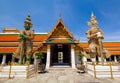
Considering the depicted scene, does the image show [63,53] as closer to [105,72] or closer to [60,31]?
[60,31]

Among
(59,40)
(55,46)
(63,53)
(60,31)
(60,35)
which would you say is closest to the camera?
(59,40)

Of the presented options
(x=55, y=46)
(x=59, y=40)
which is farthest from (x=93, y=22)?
(x=55, y=46)

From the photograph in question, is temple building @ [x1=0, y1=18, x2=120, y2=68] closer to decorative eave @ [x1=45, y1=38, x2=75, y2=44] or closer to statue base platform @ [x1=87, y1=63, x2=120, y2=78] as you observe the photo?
decorative eave @ [x1=45, y1=38, x2=75, y2=44]

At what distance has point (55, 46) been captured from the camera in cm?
1586

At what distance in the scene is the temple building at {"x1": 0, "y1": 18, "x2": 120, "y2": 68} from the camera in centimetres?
1197

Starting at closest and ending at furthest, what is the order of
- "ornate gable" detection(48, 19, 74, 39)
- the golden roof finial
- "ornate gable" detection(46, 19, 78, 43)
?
the golden roof finial < "ornate gable" detection(46, 19, 78, 43) < "ornate gable" detection(48, 19, 74, 39)

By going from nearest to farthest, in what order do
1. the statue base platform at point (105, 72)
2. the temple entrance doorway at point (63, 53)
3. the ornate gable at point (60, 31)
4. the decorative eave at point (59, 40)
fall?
the statue base platform at point (105, 72) → the decorative eave at point (59, 40) → the ornate gable at point (60, 31) → the temple entrance doorway at point (63, 53)

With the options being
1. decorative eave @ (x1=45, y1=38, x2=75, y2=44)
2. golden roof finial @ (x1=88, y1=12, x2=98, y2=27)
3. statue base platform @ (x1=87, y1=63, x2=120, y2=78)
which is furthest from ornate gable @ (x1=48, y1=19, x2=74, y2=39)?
statue base platform @ (x1=87, y1=63, x2=120, y2=78)

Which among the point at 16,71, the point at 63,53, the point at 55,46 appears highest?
the point at 55,46

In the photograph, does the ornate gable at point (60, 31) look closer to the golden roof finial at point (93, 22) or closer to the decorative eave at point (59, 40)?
the decorative eave at point (59, 40)

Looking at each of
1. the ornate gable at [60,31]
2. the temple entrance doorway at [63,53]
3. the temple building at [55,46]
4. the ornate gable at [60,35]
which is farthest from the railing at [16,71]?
the temple entrance doorway at [63,53]

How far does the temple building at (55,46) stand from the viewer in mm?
11969

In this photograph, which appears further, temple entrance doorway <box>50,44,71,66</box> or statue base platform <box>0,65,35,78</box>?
temple entrance doorway <box>50,44,71,66</box>

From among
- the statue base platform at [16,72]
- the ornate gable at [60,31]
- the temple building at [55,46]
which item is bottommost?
the statue base platform at [16,72]
